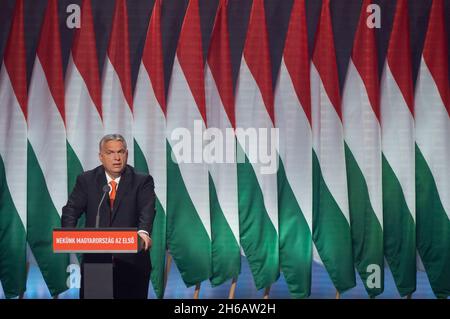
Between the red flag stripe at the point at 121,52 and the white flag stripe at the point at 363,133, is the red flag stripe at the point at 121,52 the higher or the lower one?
the higher one

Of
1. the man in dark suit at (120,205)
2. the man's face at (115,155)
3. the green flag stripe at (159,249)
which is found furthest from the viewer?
the green flag stripe at (159,249)

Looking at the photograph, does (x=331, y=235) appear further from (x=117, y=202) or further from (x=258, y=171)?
(x=117, y=202)

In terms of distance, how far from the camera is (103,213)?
4594mm

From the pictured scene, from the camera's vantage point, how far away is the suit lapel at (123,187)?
4.58 meters

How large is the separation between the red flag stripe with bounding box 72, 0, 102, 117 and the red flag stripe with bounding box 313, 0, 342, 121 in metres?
1.93

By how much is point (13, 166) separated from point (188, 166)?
1.52 m

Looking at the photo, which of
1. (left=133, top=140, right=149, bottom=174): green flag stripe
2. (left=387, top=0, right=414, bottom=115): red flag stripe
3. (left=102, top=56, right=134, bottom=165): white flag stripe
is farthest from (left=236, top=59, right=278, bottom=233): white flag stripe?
(left=387, top=0, right=414, bottom=115): red flag stripe

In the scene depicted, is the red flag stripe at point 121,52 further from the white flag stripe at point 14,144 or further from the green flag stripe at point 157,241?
the white flag stripe at point 14,144

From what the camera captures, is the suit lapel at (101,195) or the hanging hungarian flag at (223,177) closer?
the suit lapel at (101,195)

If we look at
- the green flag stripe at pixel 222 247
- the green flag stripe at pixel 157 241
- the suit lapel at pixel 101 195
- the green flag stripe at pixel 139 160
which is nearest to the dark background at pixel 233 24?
the green flag stripe at pixel 139 160

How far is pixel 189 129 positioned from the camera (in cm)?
666

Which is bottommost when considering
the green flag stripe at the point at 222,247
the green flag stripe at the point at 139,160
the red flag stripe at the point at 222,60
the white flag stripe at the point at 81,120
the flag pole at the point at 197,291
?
the flag pole at the point at 197,291

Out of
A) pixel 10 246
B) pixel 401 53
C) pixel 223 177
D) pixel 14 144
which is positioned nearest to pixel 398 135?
pixel 401 53
